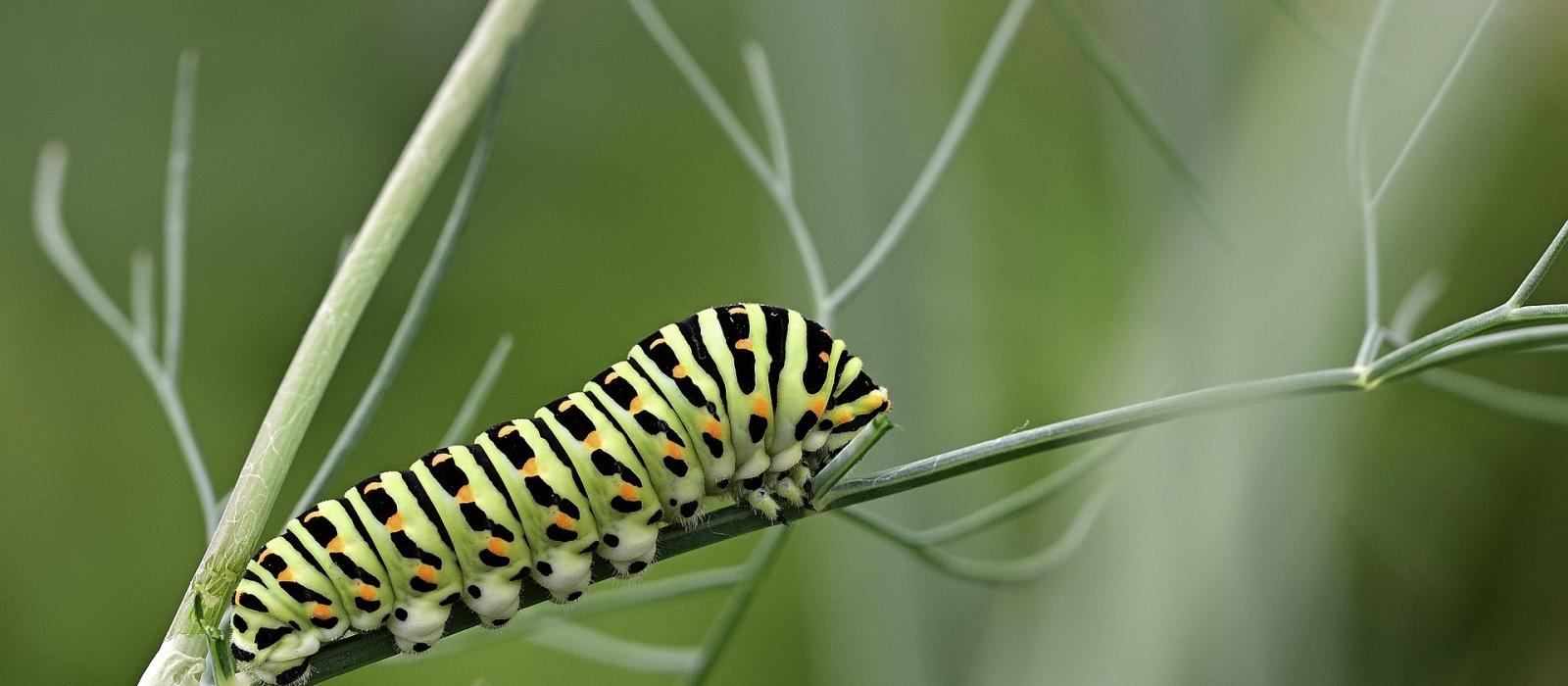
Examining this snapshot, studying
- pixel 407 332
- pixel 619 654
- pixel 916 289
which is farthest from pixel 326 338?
pixel 916 289

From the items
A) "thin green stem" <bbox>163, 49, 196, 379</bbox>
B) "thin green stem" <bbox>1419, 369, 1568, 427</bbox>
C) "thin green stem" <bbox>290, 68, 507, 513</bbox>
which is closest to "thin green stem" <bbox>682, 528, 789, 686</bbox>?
"thin green stem" <bbox>290, 68, 507, 513</bbox>

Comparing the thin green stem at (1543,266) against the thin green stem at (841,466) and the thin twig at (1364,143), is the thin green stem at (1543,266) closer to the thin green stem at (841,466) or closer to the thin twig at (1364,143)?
the thin twig at (1364,143)

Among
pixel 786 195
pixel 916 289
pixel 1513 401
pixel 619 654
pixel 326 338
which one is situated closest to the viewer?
pixel 326 338

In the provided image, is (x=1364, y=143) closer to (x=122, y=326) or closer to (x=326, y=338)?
(x=326, y=338)

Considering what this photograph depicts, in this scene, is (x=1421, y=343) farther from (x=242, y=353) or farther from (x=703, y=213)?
(x=242, y=353)

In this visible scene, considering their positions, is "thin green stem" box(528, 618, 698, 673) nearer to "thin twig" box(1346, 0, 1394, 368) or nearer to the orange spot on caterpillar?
the orange spot on caterpillar
